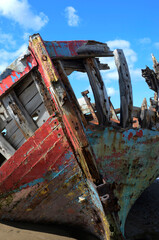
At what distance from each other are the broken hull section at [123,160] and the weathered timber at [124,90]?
0.82 feet

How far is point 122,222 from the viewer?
3221 mm

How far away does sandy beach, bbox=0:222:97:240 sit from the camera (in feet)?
10.7

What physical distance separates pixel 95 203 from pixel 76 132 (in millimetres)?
1044

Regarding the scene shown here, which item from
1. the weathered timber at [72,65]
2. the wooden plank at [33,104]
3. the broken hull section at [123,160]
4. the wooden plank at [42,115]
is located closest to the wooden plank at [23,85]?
the wooden plank at [33,104]

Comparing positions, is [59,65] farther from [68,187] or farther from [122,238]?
[122,238]

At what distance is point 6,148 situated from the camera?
3646 millimetres

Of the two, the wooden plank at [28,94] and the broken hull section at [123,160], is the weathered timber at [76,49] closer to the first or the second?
the wooden plank at [28,94]

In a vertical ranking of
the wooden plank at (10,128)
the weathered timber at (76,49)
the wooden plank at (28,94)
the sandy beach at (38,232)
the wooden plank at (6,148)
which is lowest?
the sandy beach at (38,232)

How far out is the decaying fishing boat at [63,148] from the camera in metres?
3.08

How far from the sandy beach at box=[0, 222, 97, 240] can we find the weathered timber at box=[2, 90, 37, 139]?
140 cm

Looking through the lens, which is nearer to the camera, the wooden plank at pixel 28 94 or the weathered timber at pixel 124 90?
the wooden plank at pixel 28 94

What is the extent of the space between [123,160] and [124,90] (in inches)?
45.4

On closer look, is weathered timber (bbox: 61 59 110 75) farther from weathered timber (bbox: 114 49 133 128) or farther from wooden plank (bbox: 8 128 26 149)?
wooden plank (bbox: 8 128 26 149)

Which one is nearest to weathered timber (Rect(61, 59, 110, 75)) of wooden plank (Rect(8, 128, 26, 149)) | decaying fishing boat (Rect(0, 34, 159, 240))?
decaying fishing boat (Rect(0, 34, 159, 240))
